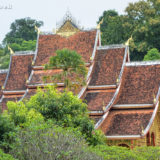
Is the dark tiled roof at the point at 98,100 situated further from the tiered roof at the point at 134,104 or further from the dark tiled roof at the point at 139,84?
the dark tiled roof at the point at 139,84

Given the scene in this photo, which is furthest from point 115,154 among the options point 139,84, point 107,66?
point 107,66

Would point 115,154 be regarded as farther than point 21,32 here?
No

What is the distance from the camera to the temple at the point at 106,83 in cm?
2620

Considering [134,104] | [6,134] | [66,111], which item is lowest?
[134,104]

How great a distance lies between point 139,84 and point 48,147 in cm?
1624

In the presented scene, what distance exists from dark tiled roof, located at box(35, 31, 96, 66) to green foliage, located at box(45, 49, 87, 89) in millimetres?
2101

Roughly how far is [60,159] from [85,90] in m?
15.5

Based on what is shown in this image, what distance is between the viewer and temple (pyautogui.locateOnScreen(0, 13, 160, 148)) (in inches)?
1032

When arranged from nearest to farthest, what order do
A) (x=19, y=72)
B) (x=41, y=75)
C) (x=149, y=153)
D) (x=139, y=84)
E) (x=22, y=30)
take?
1. (x=149, y=153)
2. (x=139, y=84)
3. (x=41, y=75)
4. (x=19, y=72)
5. (x=22, y=30)

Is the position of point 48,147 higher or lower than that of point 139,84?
higher

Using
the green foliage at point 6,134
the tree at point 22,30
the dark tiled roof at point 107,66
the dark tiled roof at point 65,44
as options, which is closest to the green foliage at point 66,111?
the dark tiled roof at point 107,66

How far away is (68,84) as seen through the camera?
26984mm

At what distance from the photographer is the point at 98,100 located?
88.9ft

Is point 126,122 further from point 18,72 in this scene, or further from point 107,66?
point 18,72
